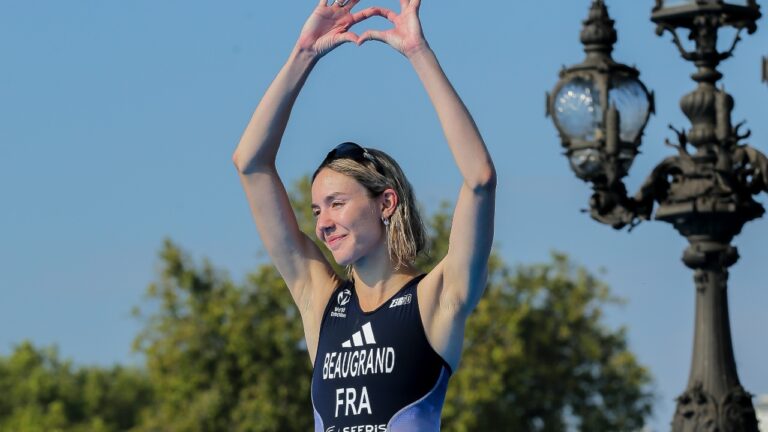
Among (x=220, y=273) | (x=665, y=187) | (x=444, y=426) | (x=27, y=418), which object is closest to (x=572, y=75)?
(x=665, y=187)

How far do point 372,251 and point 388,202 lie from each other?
187mm

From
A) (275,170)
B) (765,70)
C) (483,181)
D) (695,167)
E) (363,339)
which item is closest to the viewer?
(483,181)

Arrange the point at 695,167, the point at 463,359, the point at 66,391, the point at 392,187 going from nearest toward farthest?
the point at 392,187 → the point at 695,167 → the point at 463,359 → the point at 66,391

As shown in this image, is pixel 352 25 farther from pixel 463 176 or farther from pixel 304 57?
pixel 463 176

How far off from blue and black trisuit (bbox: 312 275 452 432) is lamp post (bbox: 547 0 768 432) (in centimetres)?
710

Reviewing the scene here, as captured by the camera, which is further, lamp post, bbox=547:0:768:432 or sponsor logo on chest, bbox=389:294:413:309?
lamp post, bbox=547:0:768:432

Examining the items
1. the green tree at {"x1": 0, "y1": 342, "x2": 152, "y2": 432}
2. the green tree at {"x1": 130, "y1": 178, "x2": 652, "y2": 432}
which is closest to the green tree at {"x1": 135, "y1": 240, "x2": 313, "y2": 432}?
the green tree at {"x1": 130, "y1": 178, "x2": 652, "y2": 432}

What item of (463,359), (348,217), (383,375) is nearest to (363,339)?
(383,375)

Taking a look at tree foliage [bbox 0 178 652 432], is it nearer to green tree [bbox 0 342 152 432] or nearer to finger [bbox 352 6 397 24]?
green tree [bbox 0 342 152 432]

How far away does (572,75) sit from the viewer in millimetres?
15805

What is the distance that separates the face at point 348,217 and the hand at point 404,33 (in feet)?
1.68

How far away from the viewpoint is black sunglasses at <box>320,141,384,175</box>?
812cm

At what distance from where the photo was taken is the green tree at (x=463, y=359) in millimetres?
56594

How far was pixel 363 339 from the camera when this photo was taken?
→ 7961 mm
